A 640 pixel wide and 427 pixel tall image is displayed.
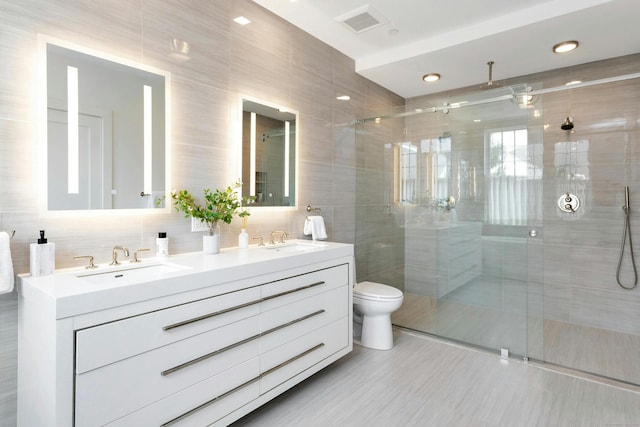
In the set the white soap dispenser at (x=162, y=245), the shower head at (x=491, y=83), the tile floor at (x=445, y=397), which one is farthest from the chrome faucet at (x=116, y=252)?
the shower head at (x=491, y=83)

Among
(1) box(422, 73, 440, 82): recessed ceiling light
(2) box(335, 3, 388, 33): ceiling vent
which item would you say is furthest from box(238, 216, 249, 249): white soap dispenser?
(1) box(422, 73, 440, 82): recessed ceiling light

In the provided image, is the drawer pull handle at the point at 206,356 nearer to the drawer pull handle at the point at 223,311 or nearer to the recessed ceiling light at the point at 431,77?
the drawer pull handle at the point at 223,311

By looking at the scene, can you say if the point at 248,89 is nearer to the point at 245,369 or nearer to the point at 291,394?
the point at 245,369

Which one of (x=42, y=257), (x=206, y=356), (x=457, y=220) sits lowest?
(x=206, y=356)

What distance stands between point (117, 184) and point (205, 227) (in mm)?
557

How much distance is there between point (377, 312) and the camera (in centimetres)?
278

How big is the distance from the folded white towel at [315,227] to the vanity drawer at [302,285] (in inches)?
20.2

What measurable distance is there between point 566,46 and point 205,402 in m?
3.63

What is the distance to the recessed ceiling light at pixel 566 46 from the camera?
2.82 meters

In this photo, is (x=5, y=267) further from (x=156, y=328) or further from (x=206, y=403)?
(x=206, y=403)

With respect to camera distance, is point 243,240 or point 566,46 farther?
point 566,46

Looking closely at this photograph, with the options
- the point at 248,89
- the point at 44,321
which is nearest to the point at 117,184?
the point at 44,321

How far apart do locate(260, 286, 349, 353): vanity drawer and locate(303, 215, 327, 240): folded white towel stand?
1.94 feet

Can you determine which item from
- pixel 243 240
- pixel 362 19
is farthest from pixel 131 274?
pixel 362 19
